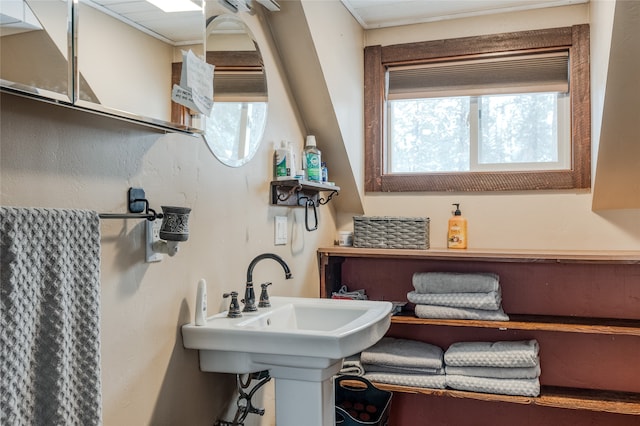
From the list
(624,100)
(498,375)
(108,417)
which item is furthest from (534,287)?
(108,417)

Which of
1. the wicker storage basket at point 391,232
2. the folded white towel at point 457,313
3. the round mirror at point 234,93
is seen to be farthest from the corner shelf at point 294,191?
the folded white towel at point 457,313

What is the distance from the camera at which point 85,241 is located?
98 centimetres

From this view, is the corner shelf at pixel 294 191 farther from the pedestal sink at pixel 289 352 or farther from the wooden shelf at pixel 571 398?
the wooden shelf at pixel 571 398

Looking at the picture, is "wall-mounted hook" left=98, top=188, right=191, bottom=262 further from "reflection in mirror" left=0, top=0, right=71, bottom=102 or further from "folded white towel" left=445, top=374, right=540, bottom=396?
"folded white towel" left=445, top=374, right=540, bottom=396

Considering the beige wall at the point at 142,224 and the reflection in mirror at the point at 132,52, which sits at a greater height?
the reflection in mirror at the point at 132,52

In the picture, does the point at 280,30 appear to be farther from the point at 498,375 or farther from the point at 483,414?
the point at 483,414

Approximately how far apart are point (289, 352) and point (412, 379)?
111cm

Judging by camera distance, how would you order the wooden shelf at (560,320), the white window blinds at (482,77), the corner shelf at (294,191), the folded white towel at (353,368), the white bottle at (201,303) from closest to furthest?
the white bottle at (201,303)
the corner shelf at (294,191)
the wooden shelf at (560,320)
the folded white towel at (353,368)
the white window blinds at (482,77)

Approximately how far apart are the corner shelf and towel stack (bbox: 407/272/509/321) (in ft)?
2.08

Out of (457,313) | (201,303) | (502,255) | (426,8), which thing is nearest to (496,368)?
(457,313)

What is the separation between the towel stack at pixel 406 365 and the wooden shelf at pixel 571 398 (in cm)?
3

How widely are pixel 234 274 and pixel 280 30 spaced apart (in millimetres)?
1025

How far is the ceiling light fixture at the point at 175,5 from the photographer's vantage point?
125 cm

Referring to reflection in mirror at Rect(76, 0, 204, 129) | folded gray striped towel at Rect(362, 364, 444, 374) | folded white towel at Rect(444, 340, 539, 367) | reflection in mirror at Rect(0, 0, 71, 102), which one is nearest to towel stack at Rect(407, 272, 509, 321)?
folded white towel at Rect(444, 340, 539, 367)
